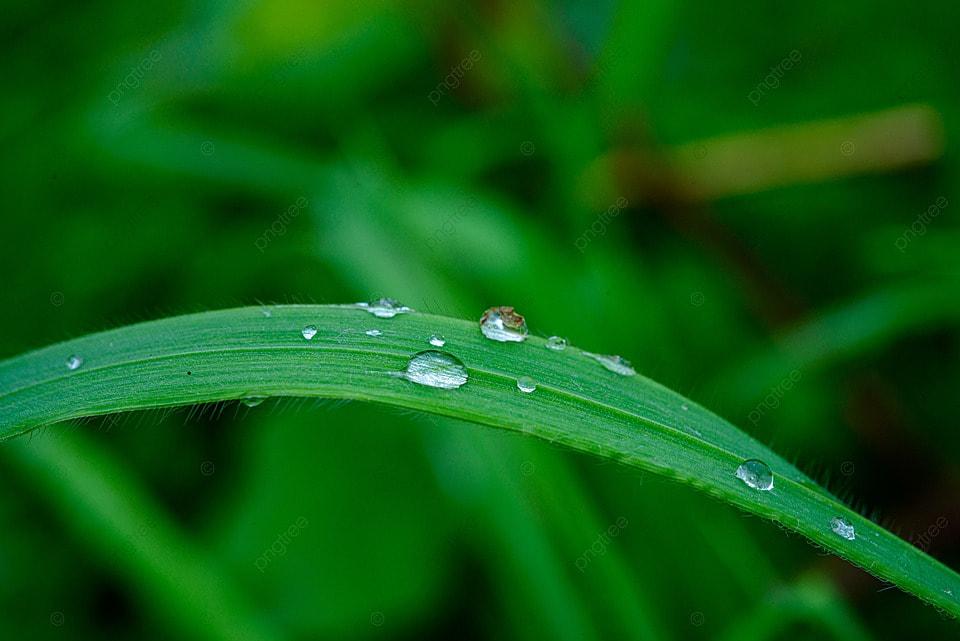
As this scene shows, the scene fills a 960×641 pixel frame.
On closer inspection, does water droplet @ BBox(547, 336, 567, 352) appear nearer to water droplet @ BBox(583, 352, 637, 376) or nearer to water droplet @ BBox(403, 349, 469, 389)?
water droplet @ BBox(583, 352, 637, 376)

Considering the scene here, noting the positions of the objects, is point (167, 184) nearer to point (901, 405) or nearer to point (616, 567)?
point (616, 567)

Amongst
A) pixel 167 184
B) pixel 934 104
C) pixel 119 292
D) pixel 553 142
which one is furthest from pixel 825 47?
pixel 119 292

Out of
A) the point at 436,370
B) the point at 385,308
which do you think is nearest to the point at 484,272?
the point at 385,308

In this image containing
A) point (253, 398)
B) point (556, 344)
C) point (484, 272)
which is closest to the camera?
point (253, 398)

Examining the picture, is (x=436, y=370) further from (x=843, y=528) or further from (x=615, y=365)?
(x=843, y=528)

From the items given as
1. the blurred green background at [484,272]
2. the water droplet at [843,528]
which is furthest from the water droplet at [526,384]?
the blurred green background at [484,272]

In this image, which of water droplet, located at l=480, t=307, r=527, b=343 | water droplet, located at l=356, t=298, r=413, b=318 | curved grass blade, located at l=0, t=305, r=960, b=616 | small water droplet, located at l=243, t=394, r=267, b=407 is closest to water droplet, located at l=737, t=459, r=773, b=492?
curved grass blade, located at l=0, t=305, r=960, b=616

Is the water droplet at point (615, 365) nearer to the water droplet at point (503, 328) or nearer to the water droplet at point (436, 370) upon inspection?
the water droplet at point (503, 328)
